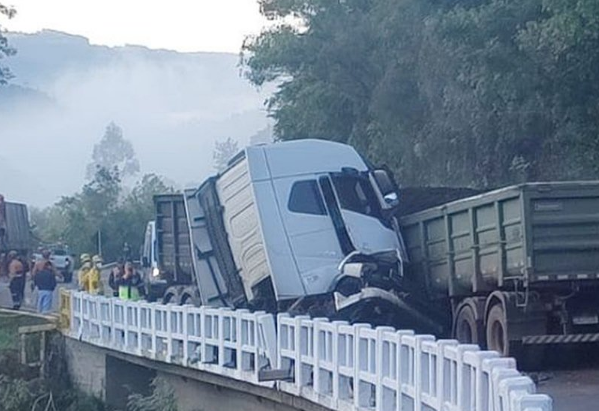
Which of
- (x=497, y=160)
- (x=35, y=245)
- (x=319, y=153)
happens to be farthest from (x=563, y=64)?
(x=35, y=245)

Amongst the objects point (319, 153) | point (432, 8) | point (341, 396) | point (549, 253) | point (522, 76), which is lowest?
point (341, 396)

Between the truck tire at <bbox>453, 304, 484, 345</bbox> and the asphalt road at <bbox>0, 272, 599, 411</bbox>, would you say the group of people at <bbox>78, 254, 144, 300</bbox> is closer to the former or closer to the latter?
the truck tire at <bbox>453, 304, 484, 345</bbox>

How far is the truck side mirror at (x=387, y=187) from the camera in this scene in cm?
2058

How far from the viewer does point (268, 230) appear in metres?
20.5

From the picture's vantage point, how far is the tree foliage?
90.0 feet

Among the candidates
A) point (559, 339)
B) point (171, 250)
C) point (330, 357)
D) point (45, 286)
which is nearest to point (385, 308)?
point (559, 339)

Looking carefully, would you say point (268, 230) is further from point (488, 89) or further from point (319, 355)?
point (488, 89)

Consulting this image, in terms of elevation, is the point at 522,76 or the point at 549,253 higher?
the point at 522,76

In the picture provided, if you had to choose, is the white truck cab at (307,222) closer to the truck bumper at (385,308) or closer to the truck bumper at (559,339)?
the truck bumper at (385,308)

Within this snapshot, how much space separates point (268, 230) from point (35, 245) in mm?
42442

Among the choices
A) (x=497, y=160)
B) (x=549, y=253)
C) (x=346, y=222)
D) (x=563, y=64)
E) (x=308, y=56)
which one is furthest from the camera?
(x=308, y=56)

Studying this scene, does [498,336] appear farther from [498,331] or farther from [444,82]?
[444,82]

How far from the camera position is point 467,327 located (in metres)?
18.1

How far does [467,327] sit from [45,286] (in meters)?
14.1
